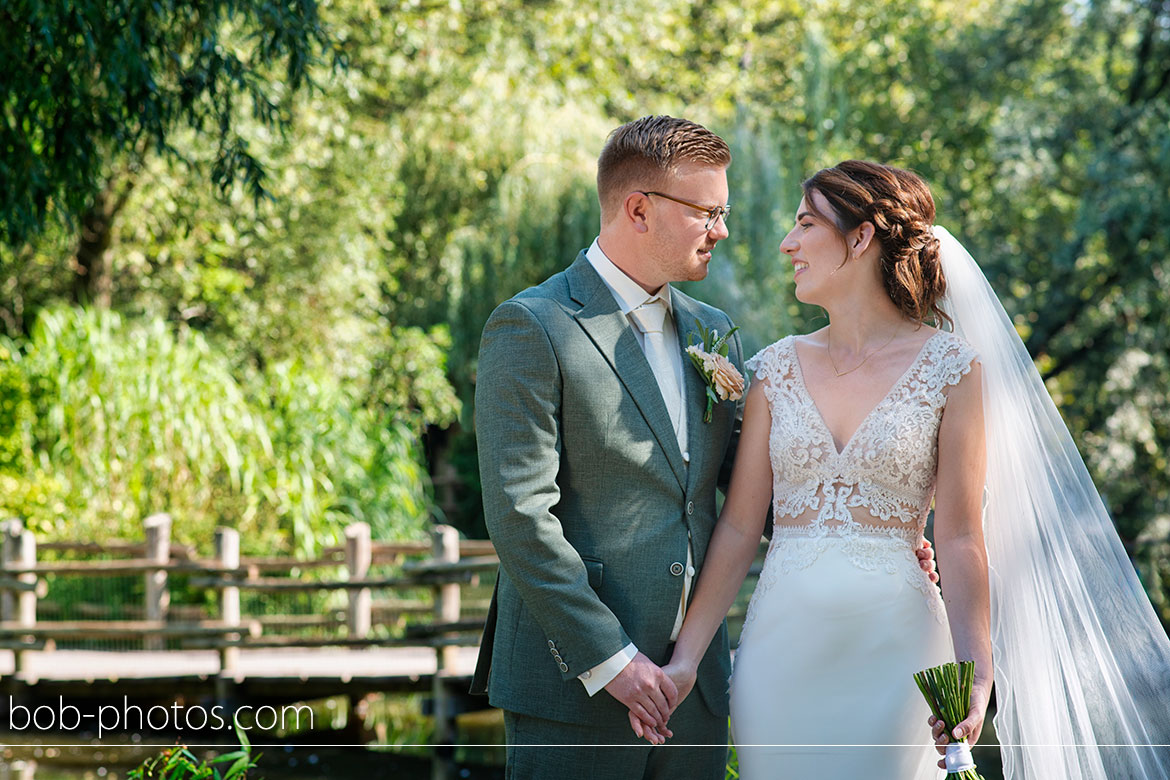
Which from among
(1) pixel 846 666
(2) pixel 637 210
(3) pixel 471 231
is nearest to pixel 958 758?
(1) pixel 846 666

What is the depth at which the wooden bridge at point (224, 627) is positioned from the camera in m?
8.84

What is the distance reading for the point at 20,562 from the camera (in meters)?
9.31

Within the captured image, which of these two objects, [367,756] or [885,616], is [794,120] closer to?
[367,756]

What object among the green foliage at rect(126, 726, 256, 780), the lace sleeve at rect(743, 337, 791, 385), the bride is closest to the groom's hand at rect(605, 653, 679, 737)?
the bride

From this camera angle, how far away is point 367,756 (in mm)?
8961

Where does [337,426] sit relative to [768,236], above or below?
below

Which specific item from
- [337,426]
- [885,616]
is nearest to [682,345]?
[885,616]

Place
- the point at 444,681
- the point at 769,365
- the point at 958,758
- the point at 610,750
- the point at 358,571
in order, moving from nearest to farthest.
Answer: the point at 958,758, the point at 610,750, the point at 769,365, the point at 444,681, the point at 358,571

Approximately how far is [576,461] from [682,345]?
45 cm

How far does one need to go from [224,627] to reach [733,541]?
6993 mm

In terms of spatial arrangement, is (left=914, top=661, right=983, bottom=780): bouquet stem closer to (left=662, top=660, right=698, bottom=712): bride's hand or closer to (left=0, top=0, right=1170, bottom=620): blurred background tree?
(left=662, top=660, right=698, bottom=712): bride's hand

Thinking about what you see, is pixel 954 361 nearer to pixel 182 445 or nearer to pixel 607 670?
pixel 607 670

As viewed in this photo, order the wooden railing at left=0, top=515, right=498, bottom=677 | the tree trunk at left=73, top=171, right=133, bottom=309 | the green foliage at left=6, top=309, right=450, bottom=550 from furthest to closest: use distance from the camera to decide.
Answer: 1. the tree trunk at left=73, top=171, right=133, bottom=309
2. the green foliage at left=6, top=309, right=450, bottom=550
3. the wooden railing at left=0, top=515, right=498, bottom=677

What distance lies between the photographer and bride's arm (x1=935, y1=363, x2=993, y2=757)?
2.54 meters
